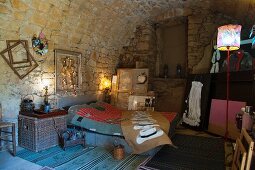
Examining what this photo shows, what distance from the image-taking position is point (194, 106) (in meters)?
4.83

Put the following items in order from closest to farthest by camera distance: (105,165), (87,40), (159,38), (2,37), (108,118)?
(105,165) < (2,37) < (108,118) < (87,40) < (159,38)

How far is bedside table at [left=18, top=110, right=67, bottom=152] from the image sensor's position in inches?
128

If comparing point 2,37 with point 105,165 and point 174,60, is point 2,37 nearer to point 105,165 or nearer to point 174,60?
point 105,165

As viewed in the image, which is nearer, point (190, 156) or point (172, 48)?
point (190, 156)

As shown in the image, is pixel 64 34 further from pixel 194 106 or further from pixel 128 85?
pixel 194 106

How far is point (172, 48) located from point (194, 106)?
1949 millimetres

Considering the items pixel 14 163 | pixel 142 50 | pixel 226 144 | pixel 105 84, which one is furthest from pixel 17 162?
pixel 142 50

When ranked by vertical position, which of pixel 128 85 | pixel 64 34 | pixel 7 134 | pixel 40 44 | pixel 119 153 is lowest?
pixel 119 153

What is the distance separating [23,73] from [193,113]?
3.67 meters

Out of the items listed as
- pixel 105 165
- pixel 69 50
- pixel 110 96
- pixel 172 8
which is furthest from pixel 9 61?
pixel 172 8

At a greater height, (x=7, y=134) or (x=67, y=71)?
(x=67, y=71)

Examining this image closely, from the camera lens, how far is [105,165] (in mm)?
2814

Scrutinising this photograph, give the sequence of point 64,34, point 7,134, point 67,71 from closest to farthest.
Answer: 1. point 7,134
2. point 64,34
3. point 67,71

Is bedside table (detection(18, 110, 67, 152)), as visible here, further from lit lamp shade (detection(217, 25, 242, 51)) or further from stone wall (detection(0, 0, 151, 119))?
lit lamp shade (detection(217, 25, 242, 51))
